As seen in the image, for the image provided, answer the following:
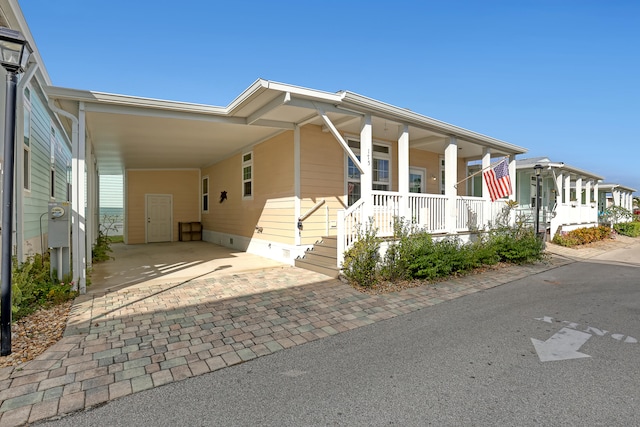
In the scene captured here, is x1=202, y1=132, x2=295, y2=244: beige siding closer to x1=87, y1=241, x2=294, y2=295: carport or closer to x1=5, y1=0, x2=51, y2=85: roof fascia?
x1=87, y1=241, x2=294, y2=295: carport

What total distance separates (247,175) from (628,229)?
21.7m

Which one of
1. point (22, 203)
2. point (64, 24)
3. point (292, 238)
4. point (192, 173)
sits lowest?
point (292, 238)

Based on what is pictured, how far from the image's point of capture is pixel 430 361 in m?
3.05

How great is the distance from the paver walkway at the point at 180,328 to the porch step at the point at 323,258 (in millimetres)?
317

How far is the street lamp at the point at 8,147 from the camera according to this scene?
9.31 ft

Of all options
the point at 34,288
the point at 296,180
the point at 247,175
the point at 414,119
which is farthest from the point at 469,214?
the point at 34,288

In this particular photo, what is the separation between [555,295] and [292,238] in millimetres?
5425

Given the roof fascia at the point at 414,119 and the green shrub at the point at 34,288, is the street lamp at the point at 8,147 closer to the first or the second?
the green shrub at the point at 34,288

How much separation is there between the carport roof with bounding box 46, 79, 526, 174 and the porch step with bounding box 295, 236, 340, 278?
2881 mm

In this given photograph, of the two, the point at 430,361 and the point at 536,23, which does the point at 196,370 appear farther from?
the point at 536,23

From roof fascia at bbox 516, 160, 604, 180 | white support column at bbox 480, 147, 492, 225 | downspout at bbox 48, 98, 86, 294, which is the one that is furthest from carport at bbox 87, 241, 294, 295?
roof fascia at bbox 516, 160, 604, 180

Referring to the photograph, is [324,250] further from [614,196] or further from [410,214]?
[614,196]

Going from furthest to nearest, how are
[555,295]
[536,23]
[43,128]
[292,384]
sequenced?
[536,23] → [43,128] → [555,295] → [292,384]

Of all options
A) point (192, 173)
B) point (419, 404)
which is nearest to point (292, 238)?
point (419, 404)
